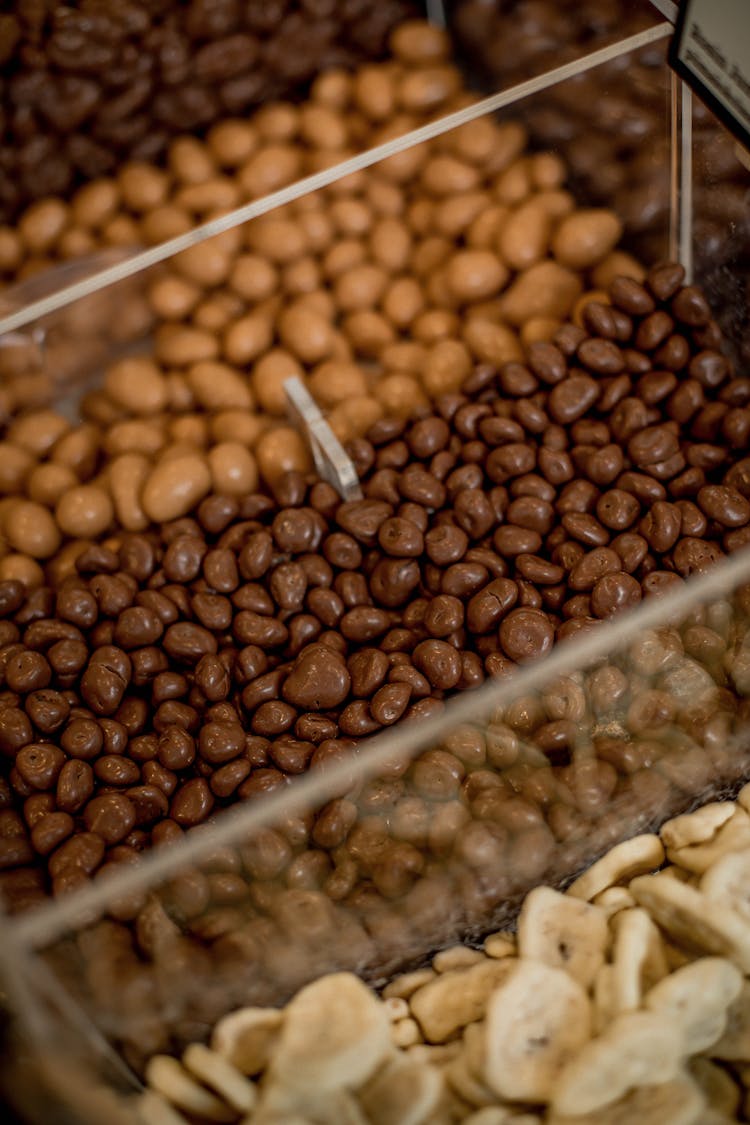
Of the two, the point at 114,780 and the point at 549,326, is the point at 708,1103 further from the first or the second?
the point at 549,326

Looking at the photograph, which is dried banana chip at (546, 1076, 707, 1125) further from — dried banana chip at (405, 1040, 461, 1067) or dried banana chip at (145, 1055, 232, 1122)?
dried banana chip at (145, 1055, 232, 1122)

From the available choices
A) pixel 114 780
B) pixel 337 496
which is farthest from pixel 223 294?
pixel 114 780

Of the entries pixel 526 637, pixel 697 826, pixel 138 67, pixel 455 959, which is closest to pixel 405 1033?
pixel 455 959

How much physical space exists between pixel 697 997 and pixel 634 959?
0.09m

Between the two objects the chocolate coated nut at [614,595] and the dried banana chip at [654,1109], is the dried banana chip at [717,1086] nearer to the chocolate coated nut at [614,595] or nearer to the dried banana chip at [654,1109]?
the dried banana chip at [654,1109]

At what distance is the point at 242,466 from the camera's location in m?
2.06

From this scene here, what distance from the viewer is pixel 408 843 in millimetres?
1390

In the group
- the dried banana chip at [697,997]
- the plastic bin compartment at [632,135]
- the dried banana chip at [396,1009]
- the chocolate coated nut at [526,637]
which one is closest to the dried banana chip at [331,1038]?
the dried banana chip at [396,1009]

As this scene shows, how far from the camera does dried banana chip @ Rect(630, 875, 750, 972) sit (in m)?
1.27

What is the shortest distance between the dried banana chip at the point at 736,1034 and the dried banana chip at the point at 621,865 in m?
0.22

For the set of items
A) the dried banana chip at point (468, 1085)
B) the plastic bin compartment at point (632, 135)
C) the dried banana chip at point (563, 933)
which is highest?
the plastic bin compartment at point (632, 135)

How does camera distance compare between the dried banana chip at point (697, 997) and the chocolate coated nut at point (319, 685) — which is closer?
the dried banana chip at point (697, 997)

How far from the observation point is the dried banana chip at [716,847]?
141 centimetres

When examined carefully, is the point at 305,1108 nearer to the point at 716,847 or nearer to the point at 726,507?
the point at 716,847
